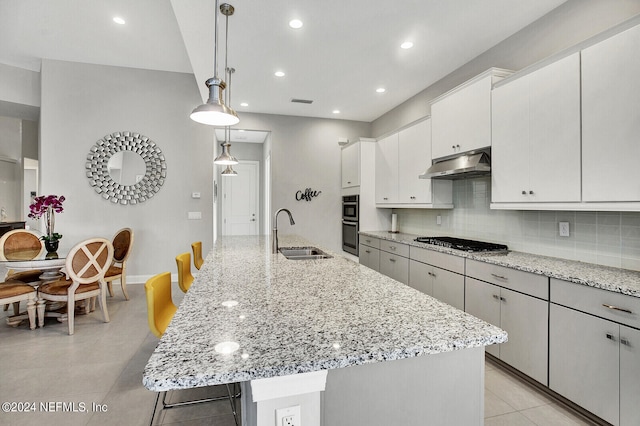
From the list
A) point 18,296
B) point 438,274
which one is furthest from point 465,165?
point 18,296

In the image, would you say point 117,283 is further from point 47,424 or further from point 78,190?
point 47,424

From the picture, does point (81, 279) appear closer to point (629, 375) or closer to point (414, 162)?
point (414, 162)

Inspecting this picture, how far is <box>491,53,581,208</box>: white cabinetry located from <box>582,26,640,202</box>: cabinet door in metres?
0.06

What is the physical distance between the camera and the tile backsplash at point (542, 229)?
6.69 ft

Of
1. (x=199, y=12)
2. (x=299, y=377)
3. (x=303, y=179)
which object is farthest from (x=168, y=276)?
(x=303, y=179)

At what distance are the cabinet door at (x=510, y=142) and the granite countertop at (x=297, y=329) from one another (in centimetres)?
151

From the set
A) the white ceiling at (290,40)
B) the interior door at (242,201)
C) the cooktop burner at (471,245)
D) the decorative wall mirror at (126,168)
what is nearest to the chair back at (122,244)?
the decorative wall mirror at (126,168)

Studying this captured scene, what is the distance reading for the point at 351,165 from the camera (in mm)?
5051

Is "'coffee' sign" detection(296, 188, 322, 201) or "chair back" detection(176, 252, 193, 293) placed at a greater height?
"'coffee' sign" detection(296, 188, 322, 201)

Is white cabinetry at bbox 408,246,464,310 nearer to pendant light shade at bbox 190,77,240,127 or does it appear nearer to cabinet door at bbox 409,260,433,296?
cabinet door at bbox 409,260,433,296

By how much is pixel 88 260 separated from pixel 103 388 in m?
1.54

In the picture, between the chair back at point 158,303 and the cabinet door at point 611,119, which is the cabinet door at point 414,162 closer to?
the cabinet door at point 611,119

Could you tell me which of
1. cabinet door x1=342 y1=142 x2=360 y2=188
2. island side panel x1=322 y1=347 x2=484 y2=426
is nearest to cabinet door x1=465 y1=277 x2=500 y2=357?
island side panel x1=322 y1=347 x2=484 y2=426

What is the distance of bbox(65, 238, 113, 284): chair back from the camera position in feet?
10.1
